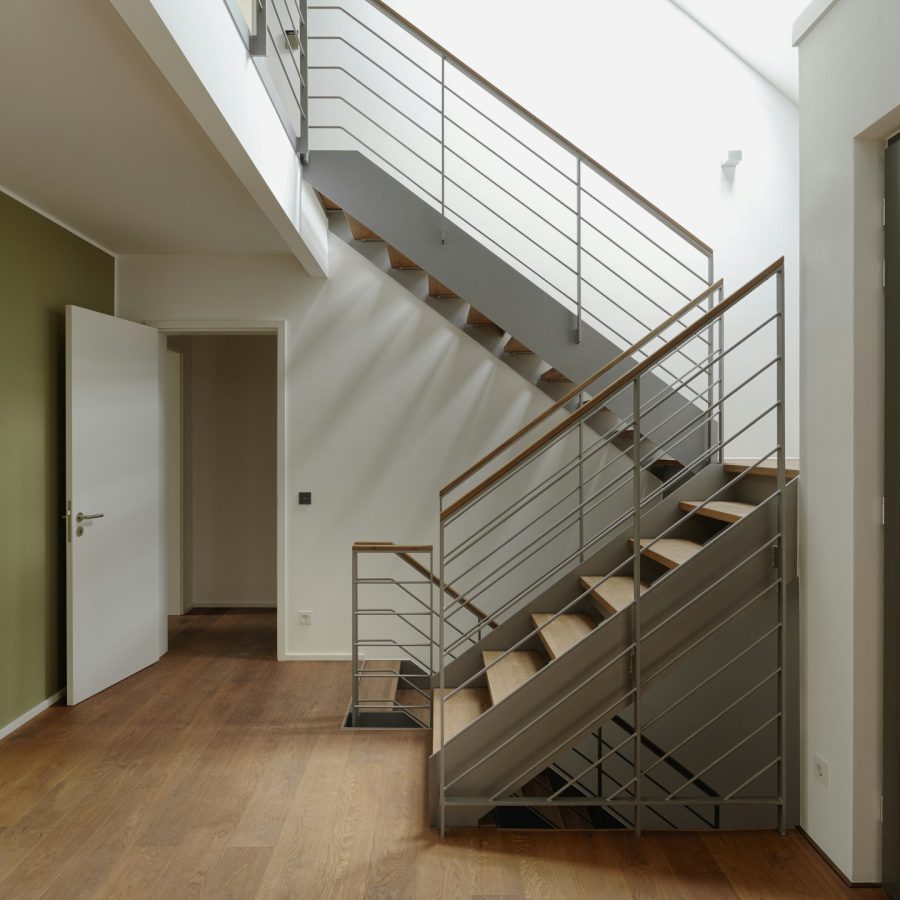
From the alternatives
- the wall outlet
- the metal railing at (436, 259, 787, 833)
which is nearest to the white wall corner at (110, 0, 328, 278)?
the metal railing at (436, 259, 787, 833)

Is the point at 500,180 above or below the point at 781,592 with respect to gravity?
above

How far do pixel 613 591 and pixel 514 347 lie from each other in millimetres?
1957

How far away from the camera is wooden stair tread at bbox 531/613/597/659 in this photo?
3.24m

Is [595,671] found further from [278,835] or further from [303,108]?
[303,108]

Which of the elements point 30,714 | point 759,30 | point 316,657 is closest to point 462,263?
point 759,30

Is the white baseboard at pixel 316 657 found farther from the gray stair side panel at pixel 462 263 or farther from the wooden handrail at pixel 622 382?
the wooden handrail at pixel 622 382

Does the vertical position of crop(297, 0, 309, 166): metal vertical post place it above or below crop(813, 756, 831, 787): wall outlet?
above

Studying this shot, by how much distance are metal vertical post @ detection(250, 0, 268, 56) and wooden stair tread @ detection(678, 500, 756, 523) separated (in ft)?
7.83

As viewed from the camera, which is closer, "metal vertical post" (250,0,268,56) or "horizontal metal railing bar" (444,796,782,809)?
"horizontal metal railing bar" (444,796,782,809)

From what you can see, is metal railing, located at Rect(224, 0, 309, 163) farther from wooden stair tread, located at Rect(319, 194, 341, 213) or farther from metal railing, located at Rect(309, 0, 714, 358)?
wooden stair tread, located at Rect(319, 194, 341, 213)

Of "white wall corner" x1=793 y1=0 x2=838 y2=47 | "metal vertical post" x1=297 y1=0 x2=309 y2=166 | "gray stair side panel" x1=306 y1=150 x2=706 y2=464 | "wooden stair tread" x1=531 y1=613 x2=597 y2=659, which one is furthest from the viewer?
"gray stair side panel" x1=306 y1=150 x2=706 y2=464

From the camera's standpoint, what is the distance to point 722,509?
3.39m

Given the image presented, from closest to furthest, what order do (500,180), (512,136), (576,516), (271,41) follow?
(271,41) < (512,136) < (576,516) < (500,180)

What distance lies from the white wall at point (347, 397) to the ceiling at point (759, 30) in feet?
8.41
